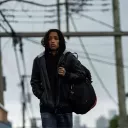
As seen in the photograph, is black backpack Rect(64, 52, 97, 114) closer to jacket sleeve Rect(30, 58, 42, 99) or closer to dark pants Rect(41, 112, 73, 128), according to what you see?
dark pants Rect(41, 112, 73, 128)

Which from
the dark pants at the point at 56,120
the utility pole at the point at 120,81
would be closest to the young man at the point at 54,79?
the dark pants at the point at 56,120

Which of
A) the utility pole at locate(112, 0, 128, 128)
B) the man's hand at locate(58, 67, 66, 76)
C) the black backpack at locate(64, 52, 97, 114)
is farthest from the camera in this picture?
the utility pole at locate(112, 0, 128, 128)

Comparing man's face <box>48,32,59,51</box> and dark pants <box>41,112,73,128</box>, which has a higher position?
man's face <box>48,32,59,51</box>

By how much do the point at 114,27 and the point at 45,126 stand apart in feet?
43.4

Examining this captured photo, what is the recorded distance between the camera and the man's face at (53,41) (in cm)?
543

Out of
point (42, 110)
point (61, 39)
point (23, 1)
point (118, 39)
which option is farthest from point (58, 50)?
point (118, 39)

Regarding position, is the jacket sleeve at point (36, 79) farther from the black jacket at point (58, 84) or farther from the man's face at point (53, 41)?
the man's face at point (53, 41)

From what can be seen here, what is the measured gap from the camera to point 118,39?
1789cm

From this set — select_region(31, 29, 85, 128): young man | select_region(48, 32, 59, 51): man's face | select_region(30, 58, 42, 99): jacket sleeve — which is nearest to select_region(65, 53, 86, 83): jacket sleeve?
select_region(31, 29, 85, 128): young man

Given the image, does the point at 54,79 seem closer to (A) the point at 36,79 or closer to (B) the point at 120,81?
(A) the point at 36,79

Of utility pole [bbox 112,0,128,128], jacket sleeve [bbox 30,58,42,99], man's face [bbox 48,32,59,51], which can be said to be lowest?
utility pole [bbox 112,0,128,128]

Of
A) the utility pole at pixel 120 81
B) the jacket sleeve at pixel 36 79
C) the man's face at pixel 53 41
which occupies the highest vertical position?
the man's face at pixel 53 41

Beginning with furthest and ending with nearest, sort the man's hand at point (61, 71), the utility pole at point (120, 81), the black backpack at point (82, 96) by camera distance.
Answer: the utility pole at point (120, 81)
the black backpack at point (82, 96)
the man's hand at point (61, 71)

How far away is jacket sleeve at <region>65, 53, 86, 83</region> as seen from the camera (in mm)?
5406
